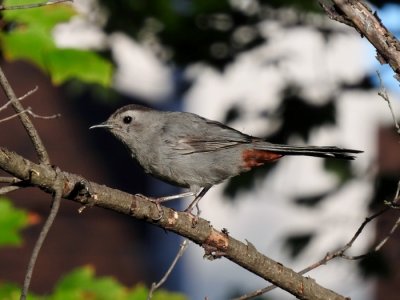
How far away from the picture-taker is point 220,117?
8.63 meters

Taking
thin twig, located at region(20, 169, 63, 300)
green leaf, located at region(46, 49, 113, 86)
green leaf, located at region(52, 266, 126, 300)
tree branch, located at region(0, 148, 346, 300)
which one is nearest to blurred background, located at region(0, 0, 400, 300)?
green leaf, located at region(46, 49, 113, 86)

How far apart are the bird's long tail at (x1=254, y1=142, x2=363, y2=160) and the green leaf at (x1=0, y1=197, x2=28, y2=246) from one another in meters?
1.45

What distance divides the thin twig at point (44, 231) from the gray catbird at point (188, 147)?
190 cm

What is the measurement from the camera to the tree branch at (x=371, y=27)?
310 cm

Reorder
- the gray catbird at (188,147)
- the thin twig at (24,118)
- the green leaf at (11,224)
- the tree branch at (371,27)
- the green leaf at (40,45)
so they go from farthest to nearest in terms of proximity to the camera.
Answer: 1. the gray catbird at (188,147)
2. the green leaf at (40,45)
3. the green leaf at (11,224)
4. the tree branch at (371,27)
5. the thin twig at (24,118)

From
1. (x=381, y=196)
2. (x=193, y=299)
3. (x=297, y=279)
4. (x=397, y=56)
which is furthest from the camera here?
(x=193, y=299)

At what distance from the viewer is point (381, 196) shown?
620cm

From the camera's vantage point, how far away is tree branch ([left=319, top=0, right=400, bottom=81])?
10.2 feet

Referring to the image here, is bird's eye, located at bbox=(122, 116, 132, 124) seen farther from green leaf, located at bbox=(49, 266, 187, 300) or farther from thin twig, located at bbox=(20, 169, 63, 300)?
thin twig, located at bbox=(20, 169, 63, 300)

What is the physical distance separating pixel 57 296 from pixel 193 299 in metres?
8.68

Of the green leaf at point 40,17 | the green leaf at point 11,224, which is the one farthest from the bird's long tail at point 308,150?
the green leaf at point 11,224

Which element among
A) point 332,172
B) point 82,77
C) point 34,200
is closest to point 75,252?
point 34,200

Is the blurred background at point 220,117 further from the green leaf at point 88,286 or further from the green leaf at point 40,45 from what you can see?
the green leaf at point 88,286

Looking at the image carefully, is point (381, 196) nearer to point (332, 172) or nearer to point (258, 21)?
point (332, 172)
